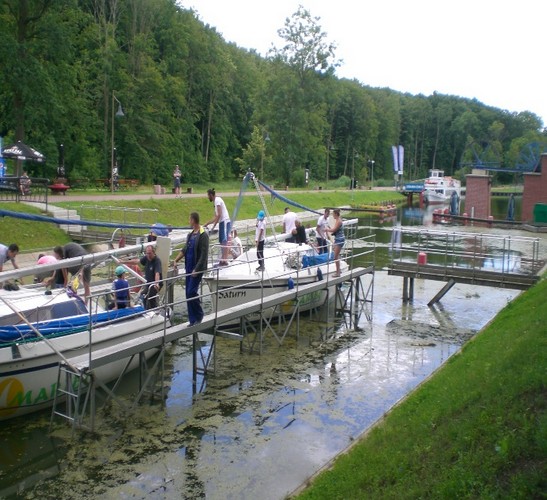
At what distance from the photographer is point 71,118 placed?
49.3 meters

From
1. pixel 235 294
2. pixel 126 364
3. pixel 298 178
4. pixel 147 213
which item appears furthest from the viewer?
pixel 298 178

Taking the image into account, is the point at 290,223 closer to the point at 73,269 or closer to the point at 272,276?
the point at 272,276

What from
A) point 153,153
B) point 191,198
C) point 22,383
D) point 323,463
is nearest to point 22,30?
point 191,198

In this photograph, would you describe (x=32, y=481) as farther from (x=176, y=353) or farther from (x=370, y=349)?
(x=370, y=349)

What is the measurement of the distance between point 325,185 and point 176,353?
69.7 m

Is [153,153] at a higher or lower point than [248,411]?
higher

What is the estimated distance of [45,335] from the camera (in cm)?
1188

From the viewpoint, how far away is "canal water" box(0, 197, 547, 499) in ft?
31.6

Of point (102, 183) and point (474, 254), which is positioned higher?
point (102, 183)

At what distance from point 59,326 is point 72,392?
1579mm

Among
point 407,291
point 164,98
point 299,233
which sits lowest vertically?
point 407,291

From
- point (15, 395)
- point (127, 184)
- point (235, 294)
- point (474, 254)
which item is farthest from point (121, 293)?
point (127, 184)

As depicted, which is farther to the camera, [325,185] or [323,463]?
[325,185]

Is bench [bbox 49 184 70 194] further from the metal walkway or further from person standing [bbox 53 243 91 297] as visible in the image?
Result: the metal walkway
